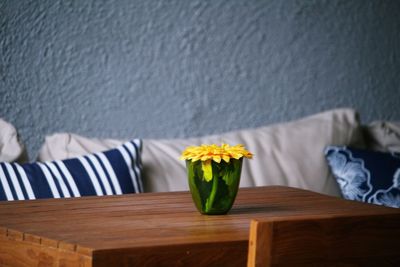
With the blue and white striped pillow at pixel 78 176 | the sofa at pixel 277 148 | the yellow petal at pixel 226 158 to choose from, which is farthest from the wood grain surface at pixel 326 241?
the sofa at pixel 277 148

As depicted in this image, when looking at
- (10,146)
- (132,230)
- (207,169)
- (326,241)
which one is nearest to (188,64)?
(10,146)

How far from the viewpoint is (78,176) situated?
1.86 m

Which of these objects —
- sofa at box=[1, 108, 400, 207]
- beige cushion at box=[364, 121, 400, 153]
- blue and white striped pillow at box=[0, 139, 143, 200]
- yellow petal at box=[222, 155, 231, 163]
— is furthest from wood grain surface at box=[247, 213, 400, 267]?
beige cushion at box=[364, 121, 400, 153]

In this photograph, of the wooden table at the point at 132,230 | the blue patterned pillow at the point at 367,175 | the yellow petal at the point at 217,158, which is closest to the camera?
the wooden table at the point at 132,230

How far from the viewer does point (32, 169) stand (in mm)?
1842

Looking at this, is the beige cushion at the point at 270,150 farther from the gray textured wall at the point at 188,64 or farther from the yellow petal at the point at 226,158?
the yellow petal at the point at 226,158

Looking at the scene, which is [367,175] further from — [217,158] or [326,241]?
[326,241]

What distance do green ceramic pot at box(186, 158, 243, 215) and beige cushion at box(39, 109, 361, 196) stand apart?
0.69m

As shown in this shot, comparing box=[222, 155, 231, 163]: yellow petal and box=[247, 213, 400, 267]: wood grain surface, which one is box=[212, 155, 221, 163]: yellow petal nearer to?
box=[222, 155, 231, 163]: yellow petal

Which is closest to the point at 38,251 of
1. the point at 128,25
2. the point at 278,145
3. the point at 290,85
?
the point at 278,145

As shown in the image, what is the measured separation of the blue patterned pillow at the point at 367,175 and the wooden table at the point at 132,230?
0.62 m

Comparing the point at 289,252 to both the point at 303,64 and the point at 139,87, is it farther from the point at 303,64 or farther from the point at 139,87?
the point at 303,64

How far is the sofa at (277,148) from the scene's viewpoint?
2.09m

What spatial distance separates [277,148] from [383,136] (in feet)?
1.35
